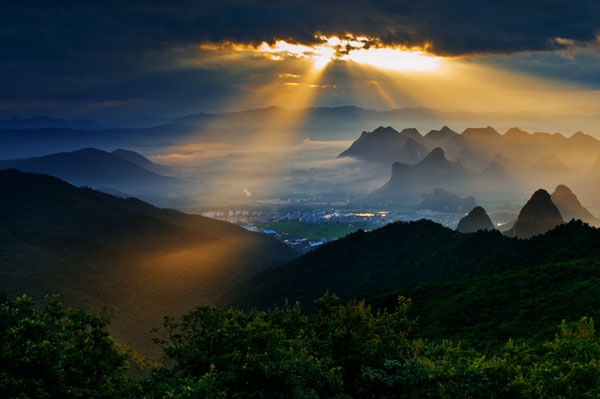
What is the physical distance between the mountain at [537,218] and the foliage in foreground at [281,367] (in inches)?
6022

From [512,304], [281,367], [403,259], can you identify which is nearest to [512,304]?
[512,304]

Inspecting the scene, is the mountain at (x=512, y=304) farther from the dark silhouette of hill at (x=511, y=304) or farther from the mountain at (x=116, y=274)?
the mountain at (x=116, y=274)

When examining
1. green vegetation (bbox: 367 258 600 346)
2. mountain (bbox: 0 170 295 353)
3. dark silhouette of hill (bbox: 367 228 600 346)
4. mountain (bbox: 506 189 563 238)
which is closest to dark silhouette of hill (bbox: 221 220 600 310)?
dark silhouette of hill (bbox: 367 228 600 346)

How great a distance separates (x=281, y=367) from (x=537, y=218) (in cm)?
17914

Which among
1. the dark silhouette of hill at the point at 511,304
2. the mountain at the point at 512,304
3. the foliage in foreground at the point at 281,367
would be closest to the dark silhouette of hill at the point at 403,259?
the dark silhouette of hill at the point at 511,304

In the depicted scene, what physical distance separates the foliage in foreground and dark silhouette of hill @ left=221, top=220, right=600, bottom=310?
60.6m

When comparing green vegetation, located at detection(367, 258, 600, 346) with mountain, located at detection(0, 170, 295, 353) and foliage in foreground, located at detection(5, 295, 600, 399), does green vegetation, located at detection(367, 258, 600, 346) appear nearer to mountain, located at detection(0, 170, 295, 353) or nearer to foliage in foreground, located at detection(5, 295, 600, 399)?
foliage in foreground, located at detection(5, 295, 600, 399)

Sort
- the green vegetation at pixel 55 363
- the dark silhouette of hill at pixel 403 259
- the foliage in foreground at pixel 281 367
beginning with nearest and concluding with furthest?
1. the green vegetation at pixel 55 363
2. the foliage in foreground at pixel 281 367
3. the dark silhouette of hill at pixel 403 259

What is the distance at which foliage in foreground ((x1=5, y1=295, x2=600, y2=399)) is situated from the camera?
23094mm

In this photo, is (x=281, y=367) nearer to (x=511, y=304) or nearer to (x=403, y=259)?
(x=511, y=304)

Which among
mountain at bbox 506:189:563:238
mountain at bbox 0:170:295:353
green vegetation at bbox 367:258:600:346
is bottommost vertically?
mountain at bbox 0:170:295:353

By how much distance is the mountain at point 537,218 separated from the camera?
169875 mm

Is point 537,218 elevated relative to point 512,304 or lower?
elevated

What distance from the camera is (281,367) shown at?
25109 mm
